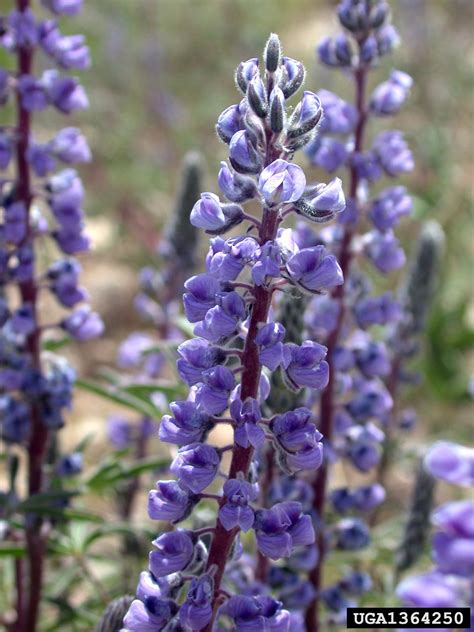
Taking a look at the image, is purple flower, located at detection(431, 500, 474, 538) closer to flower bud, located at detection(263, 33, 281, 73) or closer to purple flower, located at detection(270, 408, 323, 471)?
purple flower, located at detection(270, 408, 323, 471)

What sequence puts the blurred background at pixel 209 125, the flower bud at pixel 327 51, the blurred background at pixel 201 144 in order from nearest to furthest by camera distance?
the flower bud at pixel 327 51
the blurred background at pixel 201 144
the blurred background at pixel 209 125

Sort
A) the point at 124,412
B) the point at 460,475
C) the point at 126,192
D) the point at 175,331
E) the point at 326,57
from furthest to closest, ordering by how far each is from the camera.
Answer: the point at 126,192
the point at 124,412
the point at 175,331
the point at 326,57
the point at 460,475

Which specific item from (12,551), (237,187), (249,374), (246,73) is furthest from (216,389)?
(12,551)

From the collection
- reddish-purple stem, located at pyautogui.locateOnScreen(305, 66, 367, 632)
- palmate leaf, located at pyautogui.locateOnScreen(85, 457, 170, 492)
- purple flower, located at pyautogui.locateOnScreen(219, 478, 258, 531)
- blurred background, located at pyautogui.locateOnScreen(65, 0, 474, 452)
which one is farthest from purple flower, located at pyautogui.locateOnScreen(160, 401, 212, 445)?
blurred background, located at pyautogui.locateOnScreen(65, 0, 474, 452)

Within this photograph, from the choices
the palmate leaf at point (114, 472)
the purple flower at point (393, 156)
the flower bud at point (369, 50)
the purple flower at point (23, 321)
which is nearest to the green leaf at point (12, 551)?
the palmate leaf at point (114, 472)

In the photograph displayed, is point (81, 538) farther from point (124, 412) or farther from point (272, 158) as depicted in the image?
point (124, 412)

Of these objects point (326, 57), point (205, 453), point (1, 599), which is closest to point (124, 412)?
point (1, 599)

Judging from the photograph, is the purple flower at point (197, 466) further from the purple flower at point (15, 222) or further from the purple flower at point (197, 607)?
the purple flower at point (15, 222)
